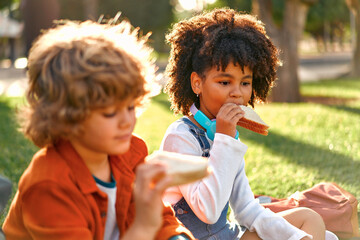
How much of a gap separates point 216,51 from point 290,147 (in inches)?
128

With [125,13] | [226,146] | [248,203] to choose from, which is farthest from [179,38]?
[125,13]

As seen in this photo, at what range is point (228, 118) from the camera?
234cm

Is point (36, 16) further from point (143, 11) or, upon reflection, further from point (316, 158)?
point (143, 11)

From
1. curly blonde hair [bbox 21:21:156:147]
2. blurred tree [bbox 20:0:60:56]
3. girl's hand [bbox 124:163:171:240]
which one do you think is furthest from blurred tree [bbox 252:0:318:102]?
girl's hand [bbox 124:163:171:240]

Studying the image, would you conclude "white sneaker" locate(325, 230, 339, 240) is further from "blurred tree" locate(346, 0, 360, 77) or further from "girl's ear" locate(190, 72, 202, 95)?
"blurred tree" locate(346, 0, 360, 77)

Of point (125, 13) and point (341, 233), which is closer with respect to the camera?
point (341, 233)

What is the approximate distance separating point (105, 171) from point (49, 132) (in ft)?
0.99

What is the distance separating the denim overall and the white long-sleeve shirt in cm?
3

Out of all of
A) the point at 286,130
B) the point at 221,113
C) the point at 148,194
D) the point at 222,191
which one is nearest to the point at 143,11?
the point at 286,130

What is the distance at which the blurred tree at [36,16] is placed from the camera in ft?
22.8

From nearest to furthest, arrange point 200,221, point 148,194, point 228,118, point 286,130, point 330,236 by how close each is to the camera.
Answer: point 148,194, point 228,118, point 200,221, point 330,236, point 286,130

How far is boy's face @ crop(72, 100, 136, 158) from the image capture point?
1.67m

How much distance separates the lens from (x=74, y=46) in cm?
171

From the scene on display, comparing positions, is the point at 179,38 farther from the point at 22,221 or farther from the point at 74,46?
the point at 22,221
